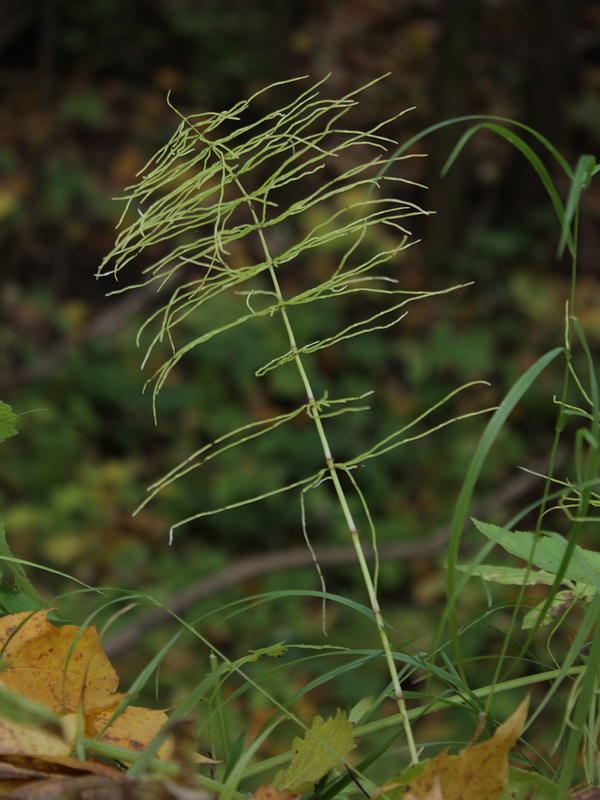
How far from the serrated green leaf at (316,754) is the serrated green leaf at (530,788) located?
12 cm

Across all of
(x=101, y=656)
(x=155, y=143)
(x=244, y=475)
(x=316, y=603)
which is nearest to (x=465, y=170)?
(x=155, y=143)

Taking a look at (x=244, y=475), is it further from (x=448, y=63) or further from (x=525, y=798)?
(x=525, y=798)

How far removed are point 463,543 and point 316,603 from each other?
0.90m

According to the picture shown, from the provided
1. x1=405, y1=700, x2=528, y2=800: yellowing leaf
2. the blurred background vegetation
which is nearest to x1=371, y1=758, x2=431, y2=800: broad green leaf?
x1=405, y1=700, x2=528, y2=800: yellowing leaf

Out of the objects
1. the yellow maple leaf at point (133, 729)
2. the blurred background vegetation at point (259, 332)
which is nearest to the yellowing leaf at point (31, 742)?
the yellow maple leaf at point (133, 729)

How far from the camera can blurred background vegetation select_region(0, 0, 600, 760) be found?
5.15m

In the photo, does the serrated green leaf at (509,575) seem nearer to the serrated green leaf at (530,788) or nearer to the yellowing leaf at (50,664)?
the serrated green leaf at (530,788)

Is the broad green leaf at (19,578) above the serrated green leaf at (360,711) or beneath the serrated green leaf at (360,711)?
above

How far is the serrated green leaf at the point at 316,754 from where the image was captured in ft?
2.28

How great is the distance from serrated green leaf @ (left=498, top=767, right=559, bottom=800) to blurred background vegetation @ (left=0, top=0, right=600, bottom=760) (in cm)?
380

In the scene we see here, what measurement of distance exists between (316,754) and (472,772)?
12cm

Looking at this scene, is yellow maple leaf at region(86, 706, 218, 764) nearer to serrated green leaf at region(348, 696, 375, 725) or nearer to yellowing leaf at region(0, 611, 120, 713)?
yellowing leaf at region(0, 611, 120, 713)

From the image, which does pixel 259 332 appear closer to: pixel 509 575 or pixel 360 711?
pixel 509 575

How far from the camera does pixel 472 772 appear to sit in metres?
0.64
